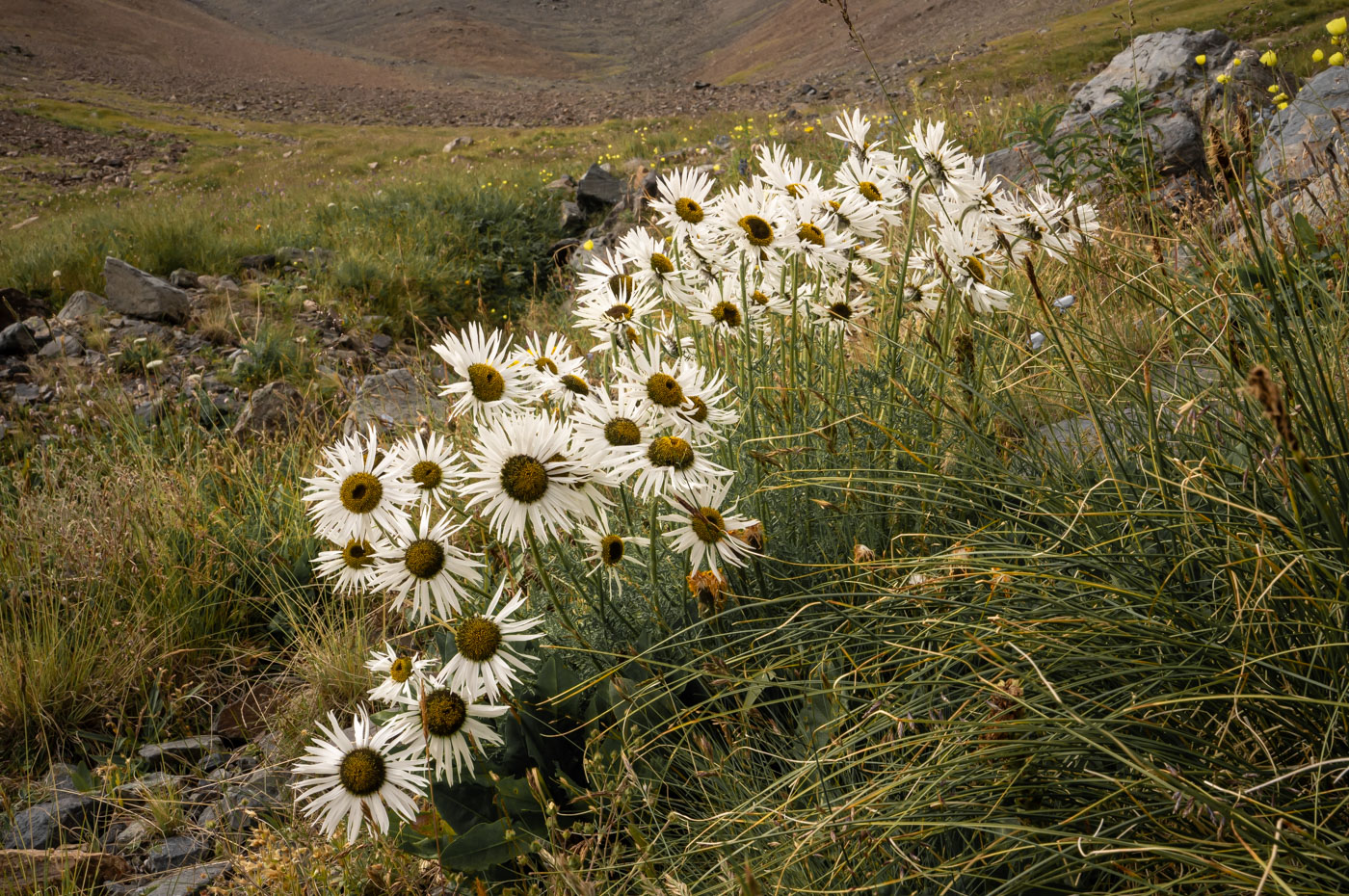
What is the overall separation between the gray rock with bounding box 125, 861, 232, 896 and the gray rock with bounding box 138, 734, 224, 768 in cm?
53

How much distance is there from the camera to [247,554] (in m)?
3.14

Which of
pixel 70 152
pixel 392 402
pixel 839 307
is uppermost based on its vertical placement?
pixel 70 152

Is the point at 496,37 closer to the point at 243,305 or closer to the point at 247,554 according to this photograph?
the point at 243,305

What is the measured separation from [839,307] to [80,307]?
6739mm

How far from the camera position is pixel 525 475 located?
4.60ft

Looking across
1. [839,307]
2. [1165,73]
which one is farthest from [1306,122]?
[1165,73]

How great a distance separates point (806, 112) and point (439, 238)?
8992 millimetres

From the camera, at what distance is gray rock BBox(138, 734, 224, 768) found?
240 cm

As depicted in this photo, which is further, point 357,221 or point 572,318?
point 357,221

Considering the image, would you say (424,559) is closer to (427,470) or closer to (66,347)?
(427,470)

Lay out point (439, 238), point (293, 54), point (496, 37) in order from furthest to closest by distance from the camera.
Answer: point (496, 37), point (293, 54), point (439, 238)

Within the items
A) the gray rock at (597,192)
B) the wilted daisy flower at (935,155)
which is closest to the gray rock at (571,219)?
the gray rock at (597,192)

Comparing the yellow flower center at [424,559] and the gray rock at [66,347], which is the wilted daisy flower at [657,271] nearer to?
the yellow flower center at [424,559]

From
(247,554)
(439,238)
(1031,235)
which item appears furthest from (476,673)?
(439,238)
